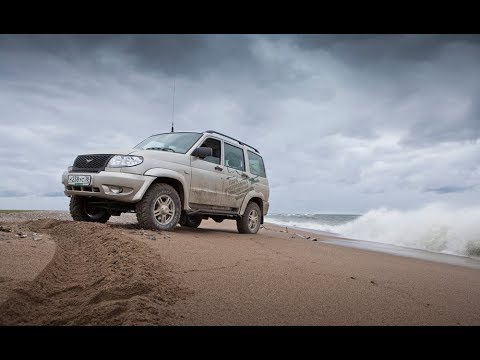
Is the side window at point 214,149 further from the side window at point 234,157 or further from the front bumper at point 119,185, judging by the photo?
the front bumper at point 119,185

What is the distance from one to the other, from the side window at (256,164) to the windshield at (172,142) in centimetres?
198

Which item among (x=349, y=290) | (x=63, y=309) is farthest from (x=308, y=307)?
(x=63, y=309)

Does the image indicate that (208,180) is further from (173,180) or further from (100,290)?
(100,290)

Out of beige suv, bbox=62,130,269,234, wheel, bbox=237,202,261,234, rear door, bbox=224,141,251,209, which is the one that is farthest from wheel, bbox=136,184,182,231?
wheel, bbox=237,202,261,234

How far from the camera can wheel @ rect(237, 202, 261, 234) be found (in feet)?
26.7

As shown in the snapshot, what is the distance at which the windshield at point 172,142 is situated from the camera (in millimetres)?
6603

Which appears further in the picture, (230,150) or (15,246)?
(230,150)

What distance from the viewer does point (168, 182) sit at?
20.4 feet

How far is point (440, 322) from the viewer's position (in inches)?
92.6

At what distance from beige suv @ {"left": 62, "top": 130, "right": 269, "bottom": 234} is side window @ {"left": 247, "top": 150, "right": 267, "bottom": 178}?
8 centimetres
